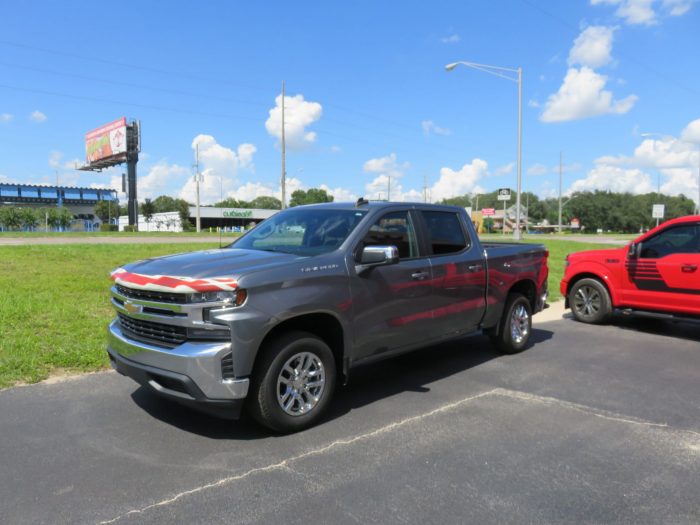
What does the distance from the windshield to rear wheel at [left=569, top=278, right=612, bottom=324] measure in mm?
5642

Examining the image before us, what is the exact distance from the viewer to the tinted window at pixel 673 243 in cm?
781

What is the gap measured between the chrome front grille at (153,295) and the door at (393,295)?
4.65ft

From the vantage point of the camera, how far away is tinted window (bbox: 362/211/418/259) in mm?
5020

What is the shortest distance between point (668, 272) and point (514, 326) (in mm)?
2829

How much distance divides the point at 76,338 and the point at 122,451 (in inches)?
137

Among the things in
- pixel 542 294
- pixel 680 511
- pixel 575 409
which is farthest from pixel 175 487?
pixel 542 294

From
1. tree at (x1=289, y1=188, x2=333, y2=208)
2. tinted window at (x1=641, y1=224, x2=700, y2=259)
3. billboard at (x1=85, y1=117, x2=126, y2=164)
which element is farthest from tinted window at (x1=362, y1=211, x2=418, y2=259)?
tree at (x1=289, y1=188, x2=333, y2=208)

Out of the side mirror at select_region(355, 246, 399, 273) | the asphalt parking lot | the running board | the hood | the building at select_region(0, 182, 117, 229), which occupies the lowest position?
the asphalt parking lot

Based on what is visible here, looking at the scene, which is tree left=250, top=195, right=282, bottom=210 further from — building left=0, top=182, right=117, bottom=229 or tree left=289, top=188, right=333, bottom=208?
building left=0, top=182, right=117, bottom=229

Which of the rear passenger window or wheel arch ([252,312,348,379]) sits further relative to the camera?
the rear passenger window

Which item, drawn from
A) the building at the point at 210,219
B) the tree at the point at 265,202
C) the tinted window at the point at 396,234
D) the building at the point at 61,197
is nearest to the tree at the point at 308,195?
the tree at the point at 265,202

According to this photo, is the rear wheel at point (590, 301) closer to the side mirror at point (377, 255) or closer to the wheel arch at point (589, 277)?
the wheel arch at point (589, 277)

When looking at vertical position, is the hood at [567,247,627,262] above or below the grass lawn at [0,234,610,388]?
above

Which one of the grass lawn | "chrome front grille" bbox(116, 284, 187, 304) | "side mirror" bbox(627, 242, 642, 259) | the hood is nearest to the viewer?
"chrome front grille" bbox(116, 284, 187, 304)
